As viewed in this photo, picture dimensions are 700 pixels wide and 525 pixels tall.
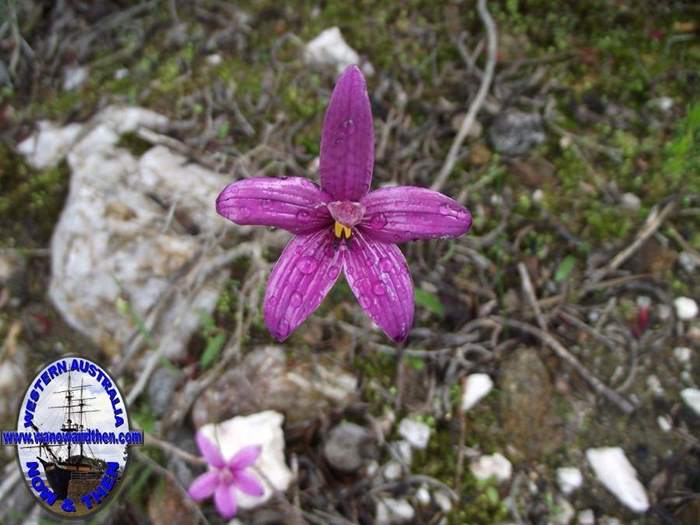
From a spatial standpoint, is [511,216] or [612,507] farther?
[511,216]

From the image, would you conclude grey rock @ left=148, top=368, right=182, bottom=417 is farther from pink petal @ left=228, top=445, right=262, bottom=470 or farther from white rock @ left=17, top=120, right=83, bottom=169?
white rock @ left=17, top=120, right=83, bottom=169

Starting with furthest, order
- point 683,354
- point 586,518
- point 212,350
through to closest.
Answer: point 212,350, point 683,354, point 586,518

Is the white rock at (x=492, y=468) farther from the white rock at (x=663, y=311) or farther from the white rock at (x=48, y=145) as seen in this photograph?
the white rock at (x=48, y=145)

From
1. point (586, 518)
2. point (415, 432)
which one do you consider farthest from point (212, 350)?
point (586, 518)

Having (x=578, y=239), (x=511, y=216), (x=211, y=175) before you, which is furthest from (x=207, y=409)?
(x=578, y=239)

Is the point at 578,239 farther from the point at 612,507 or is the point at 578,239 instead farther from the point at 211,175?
the point at 211,175

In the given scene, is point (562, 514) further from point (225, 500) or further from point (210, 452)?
point (210, 452)
